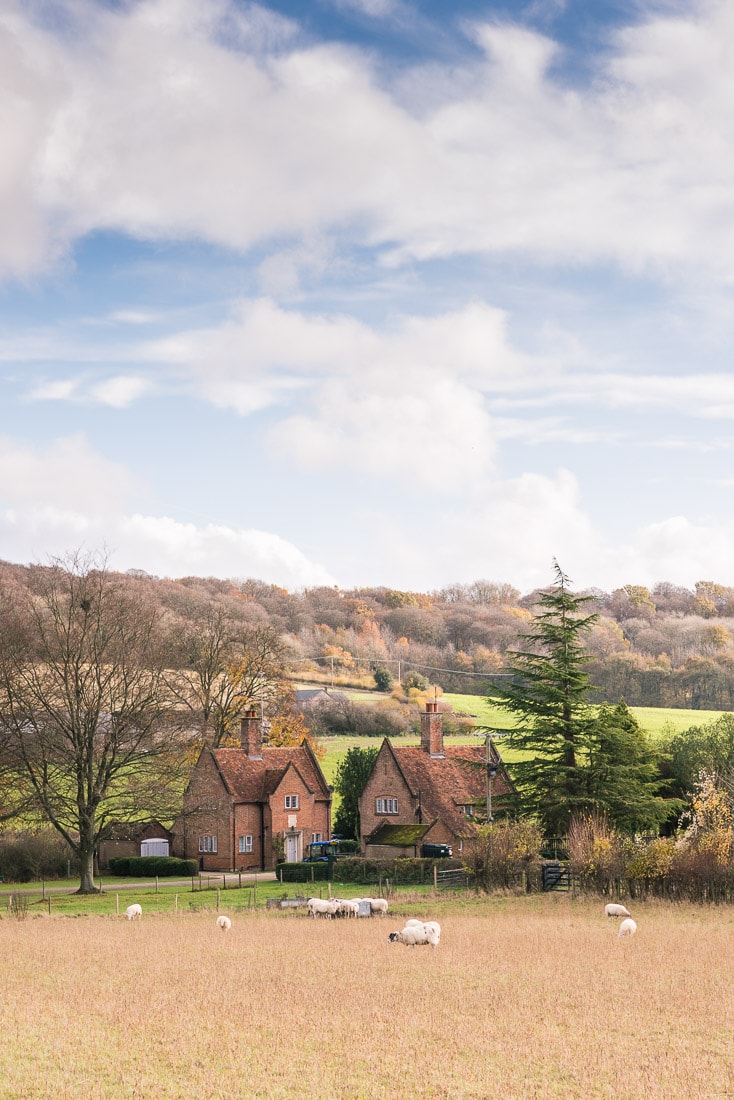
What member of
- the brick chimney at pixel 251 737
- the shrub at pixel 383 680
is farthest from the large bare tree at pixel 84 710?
the shrub at pixel 383 680

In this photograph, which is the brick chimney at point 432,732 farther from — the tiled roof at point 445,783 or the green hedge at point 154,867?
the green hedge at point 154,867

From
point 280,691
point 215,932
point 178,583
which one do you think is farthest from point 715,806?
point 178,583

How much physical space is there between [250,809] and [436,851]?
12887mm

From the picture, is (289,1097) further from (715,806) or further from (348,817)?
(348,817)

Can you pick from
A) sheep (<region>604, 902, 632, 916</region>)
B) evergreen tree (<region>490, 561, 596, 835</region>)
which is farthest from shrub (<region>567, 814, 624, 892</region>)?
evergreen tree (<region>490, 561, 596, 835</region>)

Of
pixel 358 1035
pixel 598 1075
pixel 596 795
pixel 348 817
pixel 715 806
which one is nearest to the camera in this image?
pixel 598 1075

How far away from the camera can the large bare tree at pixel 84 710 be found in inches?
2077

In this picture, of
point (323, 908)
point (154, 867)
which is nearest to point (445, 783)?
point (154, 867)

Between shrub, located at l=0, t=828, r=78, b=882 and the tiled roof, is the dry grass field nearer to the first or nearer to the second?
shrub, located at l=0, t=828, r=78, b=882

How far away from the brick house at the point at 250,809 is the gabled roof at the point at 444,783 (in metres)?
7.31

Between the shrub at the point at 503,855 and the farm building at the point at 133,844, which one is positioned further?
the farm building at the point at 133,844

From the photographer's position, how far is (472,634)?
5930 inches

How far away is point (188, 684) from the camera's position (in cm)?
7388

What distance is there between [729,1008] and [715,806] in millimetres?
23187
